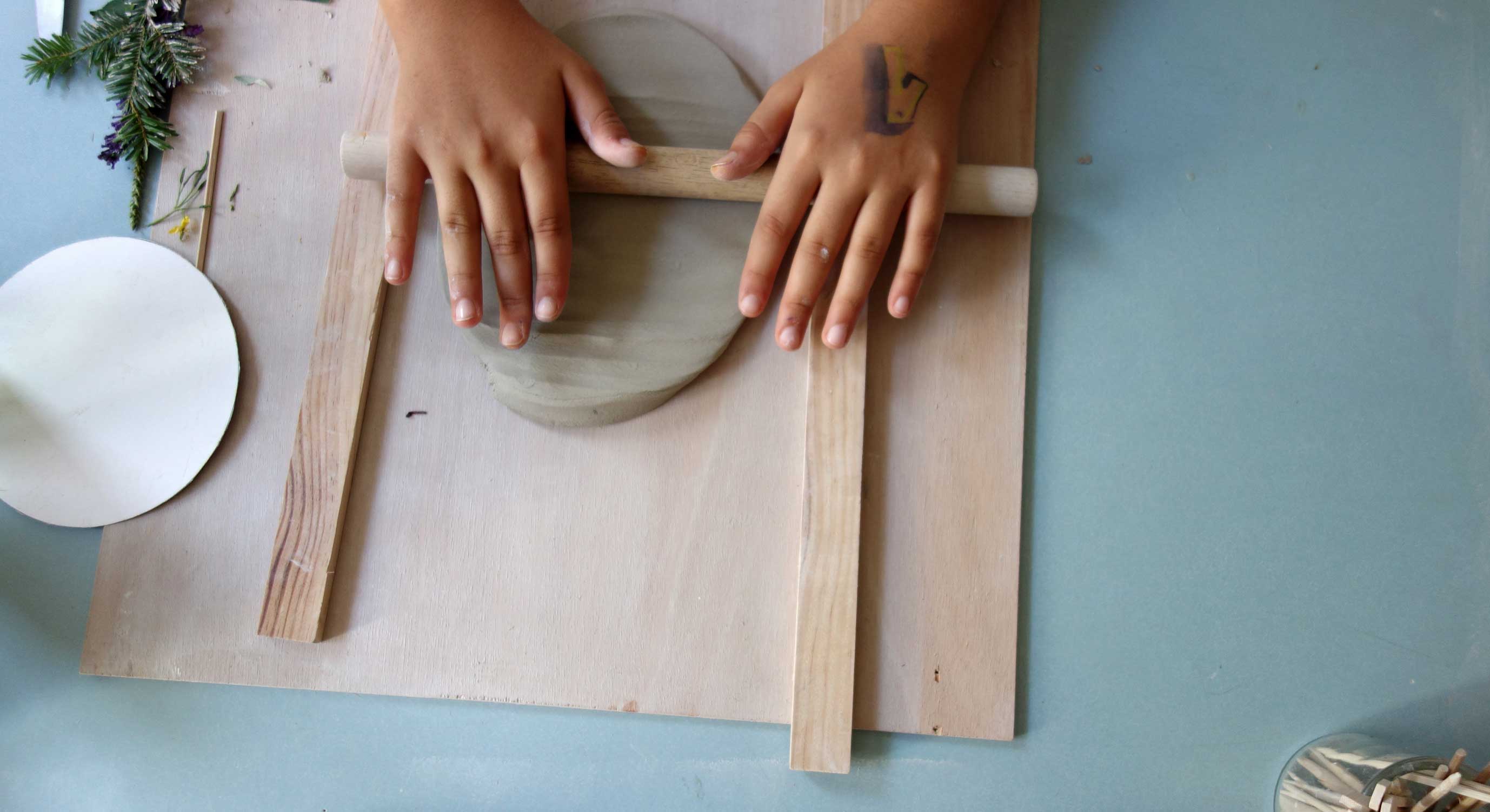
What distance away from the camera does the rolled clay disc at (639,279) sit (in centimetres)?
80

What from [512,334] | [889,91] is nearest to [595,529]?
[512,334]

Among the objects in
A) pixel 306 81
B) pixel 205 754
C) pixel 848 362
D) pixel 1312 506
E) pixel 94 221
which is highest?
pixel 306 81

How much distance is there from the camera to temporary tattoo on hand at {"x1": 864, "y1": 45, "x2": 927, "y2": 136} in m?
0.78

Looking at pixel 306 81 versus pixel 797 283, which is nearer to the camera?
pixel 797 283

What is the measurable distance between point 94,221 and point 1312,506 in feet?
4.20

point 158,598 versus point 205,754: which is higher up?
point 158,598

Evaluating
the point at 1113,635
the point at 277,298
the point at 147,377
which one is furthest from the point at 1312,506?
the point at 147,377

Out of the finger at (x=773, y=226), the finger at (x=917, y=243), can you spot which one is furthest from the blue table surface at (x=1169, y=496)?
the finger at (x=773, y=226)

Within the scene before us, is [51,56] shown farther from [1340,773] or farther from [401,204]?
[1340,773]

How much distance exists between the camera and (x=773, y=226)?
0.77 metres

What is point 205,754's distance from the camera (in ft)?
2.67

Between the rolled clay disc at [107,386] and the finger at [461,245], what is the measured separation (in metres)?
0.26

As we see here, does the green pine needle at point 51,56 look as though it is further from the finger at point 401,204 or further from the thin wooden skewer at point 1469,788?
the thin wooden skewer at point 1469,788

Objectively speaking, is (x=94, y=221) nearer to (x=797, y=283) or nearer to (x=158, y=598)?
(x=158, y=598)
